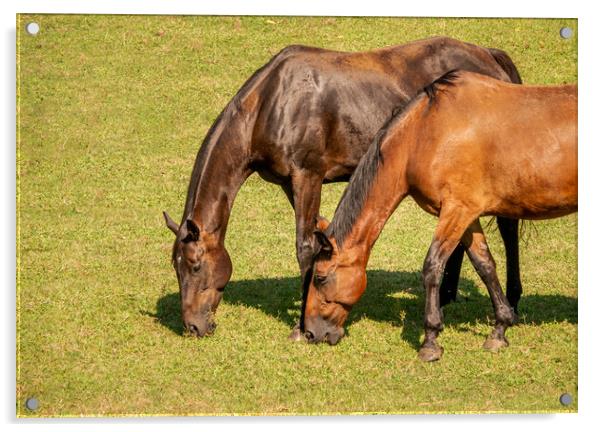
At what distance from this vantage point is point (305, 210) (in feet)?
30.7

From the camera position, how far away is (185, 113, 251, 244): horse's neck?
29.6 feet

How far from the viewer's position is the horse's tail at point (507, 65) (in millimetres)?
9773

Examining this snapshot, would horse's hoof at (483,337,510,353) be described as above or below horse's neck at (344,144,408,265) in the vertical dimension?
below

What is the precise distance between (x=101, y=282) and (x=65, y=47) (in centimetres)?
282

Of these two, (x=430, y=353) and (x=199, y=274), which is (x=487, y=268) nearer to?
(x=430, y=353)

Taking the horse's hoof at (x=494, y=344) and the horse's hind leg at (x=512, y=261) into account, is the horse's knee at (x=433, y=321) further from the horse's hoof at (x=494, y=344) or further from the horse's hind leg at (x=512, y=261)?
the horse's hind leg at (x=512, y=261)

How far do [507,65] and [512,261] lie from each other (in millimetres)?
1788

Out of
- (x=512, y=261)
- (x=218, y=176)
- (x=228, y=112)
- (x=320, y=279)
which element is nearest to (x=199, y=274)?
(x=218, y=176)

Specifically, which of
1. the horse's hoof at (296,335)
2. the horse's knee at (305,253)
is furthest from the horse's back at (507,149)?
the horse's hoof at (296,335)

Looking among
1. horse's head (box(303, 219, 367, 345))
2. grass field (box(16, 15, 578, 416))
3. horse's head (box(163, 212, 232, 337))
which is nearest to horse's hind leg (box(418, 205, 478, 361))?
grass field (box(16, 15, 578, 416))

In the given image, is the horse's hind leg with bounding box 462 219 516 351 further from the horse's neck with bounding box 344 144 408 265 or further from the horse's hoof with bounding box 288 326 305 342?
the horse's hoof with bounding box 288 326 305 342

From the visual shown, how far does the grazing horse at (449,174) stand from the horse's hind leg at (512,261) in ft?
3.19
